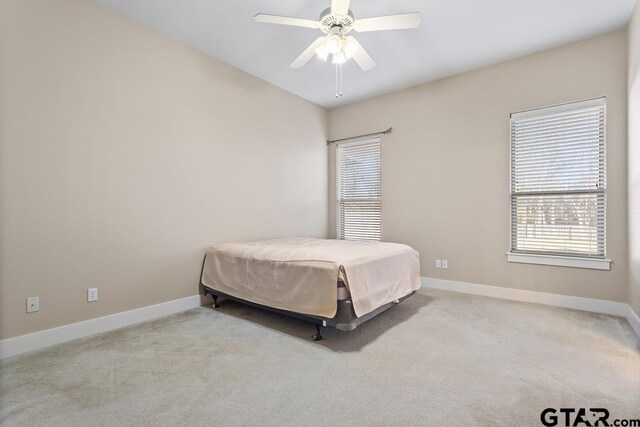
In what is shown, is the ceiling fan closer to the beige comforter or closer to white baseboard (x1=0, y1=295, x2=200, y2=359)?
the beige comforter

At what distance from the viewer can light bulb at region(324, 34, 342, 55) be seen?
236 cm

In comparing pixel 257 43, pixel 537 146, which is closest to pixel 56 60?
pixel 257 43

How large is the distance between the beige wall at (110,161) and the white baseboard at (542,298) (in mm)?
2643

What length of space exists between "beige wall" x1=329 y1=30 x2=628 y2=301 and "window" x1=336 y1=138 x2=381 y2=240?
0.57 ft

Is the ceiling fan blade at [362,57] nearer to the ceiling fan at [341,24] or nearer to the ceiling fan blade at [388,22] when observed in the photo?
the ceiling fan at [341,24]

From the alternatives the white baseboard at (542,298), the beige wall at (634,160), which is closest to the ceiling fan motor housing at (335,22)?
the beige wall at (634,160)

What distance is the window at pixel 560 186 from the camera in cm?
308

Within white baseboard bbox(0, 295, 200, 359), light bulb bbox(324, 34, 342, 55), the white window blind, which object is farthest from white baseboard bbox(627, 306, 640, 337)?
white baseboard bbox(0, 295, 200, 359)

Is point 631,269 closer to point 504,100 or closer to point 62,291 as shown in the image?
point 504,100

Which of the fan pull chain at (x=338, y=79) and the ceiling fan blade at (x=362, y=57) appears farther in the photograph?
the fan pull chain at (x=338, y=79)

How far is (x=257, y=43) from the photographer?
3.21 meters

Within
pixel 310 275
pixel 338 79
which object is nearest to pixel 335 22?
pixel 338 79

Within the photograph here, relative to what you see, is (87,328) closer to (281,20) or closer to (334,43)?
(281,20)

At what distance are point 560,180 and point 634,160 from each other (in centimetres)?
65
